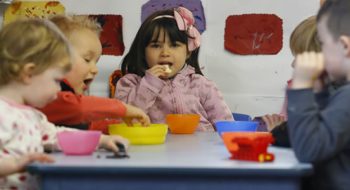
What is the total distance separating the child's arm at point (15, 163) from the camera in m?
1.06

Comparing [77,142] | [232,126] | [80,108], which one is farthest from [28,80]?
[232,126]

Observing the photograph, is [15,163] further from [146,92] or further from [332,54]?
[146,92]

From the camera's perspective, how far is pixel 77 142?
1145 mm

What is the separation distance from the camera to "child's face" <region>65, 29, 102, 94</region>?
173 cm

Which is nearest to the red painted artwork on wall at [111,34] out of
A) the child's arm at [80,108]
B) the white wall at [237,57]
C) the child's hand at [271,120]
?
the white wall at [237,57]

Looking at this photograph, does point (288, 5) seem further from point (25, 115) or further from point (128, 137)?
point (25, 115)

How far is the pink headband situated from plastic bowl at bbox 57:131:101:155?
121 cm

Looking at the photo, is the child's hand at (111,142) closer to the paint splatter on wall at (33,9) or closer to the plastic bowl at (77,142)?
the plastic bowl at (77,142)

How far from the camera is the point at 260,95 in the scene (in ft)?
8.31

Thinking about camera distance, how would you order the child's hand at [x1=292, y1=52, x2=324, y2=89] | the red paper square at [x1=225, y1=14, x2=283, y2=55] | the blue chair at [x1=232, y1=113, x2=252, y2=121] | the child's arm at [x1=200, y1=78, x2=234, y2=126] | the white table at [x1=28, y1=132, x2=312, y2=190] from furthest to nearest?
1. the red paper square at [x1=225, y1=14, x2=283, y2=55]
2. the blue chair at [x1=232, y1=113, x2=252, y2=121]
3. the child's arm at [x1=200, y1=78, x2=234, y2=126]
4. the child's hand at [x1=292, y1=52, x2=324, y2=89]
5. the white table at [x1=28, y1=132, x2=312, y2=190]

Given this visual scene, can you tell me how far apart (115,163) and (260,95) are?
62.6 inches

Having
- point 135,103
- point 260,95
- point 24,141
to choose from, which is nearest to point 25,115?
point 24,141

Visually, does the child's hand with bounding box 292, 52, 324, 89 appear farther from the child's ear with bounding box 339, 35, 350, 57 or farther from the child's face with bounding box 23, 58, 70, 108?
the child's face with bounding box 23, 58, 70, 108

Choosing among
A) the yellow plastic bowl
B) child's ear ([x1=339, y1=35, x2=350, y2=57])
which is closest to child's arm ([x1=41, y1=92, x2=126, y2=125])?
the yellow plastic bowl
